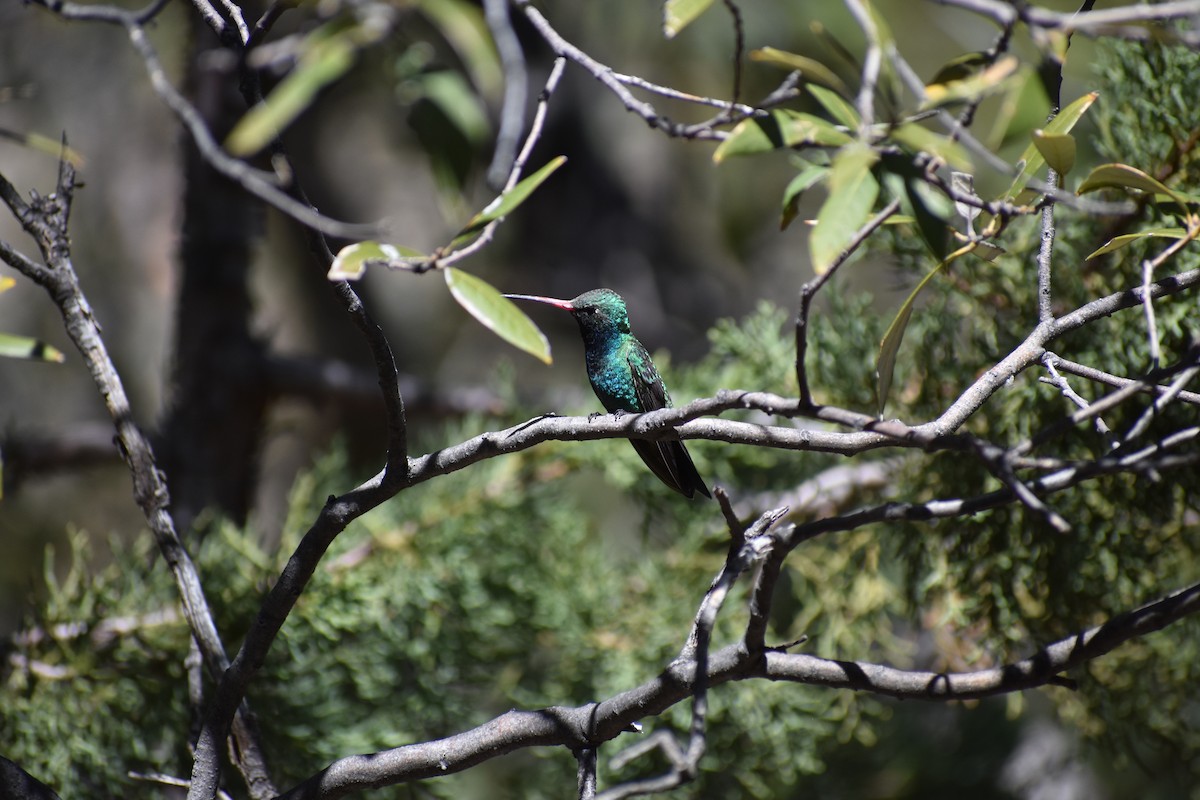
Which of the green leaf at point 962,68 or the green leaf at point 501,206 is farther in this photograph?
the green leaf at point 962,68

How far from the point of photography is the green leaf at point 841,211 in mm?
762

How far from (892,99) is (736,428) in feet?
1.11

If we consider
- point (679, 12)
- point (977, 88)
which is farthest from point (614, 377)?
point (977, 88)

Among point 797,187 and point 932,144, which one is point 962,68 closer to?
point 797,187

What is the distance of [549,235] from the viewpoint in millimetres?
5344

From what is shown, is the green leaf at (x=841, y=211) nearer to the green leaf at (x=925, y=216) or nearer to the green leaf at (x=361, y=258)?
the green leaf at (x=925, y=216)

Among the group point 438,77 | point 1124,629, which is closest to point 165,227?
point 438,77

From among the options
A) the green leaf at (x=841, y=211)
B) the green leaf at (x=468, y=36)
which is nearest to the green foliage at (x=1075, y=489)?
the green leaf at (x=841, y=211)

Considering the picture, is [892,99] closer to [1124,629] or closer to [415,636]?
[1124,629]

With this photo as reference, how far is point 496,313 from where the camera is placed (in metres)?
0.83

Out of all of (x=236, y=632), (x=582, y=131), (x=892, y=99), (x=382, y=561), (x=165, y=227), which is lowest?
(x=892, y=99)

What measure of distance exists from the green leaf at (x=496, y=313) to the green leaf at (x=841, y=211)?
230 mm

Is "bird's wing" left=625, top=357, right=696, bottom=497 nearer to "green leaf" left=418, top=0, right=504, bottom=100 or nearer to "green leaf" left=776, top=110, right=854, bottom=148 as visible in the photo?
"green leaf" left=776, top=110, right=854, bottom=148

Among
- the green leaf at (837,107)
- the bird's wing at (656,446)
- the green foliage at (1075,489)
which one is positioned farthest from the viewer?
the bird's wing at (656,446)
